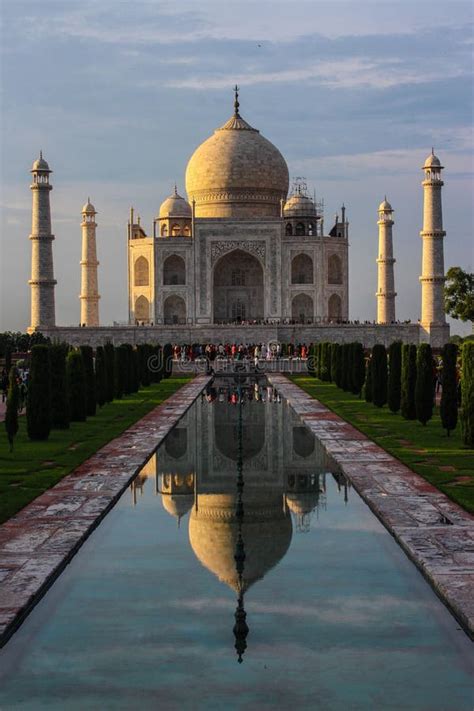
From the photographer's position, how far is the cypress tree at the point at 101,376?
53.8 feet

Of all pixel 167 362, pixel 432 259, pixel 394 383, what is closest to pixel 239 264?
pixel 432 259

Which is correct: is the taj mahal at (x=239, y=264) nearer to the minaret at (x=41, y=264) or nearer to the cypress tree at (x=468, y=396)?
the minaret at (x=41, y=264)

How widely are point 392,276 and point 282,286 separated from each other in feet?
13.3

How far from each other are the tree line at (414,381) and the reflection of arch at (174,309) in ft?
59.9

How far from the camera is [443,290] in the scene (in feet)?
115

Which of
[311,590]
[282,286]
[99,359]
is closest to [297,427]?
[99,359]

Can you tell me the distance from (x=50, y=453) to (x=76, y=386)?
3.63m

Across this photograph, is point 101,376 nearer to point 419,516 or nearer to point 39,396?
point 39,396

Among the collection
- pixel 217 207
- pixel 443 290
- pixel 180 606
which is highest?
pixel 217 207

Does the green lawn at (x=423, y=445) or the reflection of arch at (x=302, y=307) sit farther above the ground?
the reflection of arch at (x=302, y=307)

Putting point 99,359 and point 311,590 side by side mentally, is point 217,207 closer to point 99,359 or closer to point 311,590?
point 99,359

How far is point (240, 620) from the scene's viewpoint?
4301 mm

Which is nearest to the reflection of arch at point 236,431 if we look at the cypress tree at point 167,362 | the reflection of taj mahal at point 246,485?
the reflection of taj mahal at point 246,485

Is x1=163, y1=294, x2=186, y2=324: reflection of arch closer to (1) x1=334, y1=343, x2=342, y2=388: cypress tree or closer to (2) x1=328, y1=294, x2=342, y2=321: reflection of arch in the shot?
(2) x1=328, y1=294, x2=342, y2=321: reflection of arch
